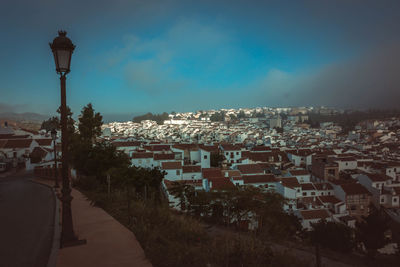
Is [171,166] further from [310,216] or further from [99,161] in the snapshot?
[99,161]

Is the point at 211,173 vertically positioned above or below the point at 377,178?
above

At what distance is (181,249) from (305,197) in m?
23.6

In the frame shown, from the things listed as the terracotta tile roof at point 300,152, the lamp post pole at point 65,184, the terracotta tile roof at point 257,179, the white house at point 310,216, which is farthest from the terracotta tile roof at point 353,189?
the lamp post pole at point 65,184

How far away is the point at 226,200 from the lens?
11.7 m

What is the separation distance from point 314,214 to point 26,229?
804 inches

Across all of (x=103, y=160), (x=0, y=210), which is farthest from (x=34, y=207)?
(x=103, y=160)

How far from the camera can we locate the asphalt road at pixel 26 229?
418 cm

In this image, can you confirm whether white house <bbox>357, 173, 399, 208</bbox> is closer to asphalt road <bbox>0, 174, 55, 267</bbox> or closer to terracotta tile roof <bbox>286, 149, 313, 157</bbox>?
terracotta tile roof <bbox>286, 149, 313, 157</bbox>

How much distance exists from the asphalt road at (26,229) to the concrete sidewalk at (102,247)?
454 millimetres

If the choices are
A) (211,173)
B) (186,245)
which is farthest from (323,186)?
(186,245)

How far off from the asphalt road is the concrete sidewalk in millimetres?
→ 454

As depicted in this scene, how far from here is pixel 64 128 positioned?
4266 mm

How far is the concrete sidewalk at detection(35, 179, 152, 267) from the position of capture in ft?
12.8

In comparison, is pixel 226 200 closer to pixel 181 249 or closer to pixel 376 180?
pixel 181 249
